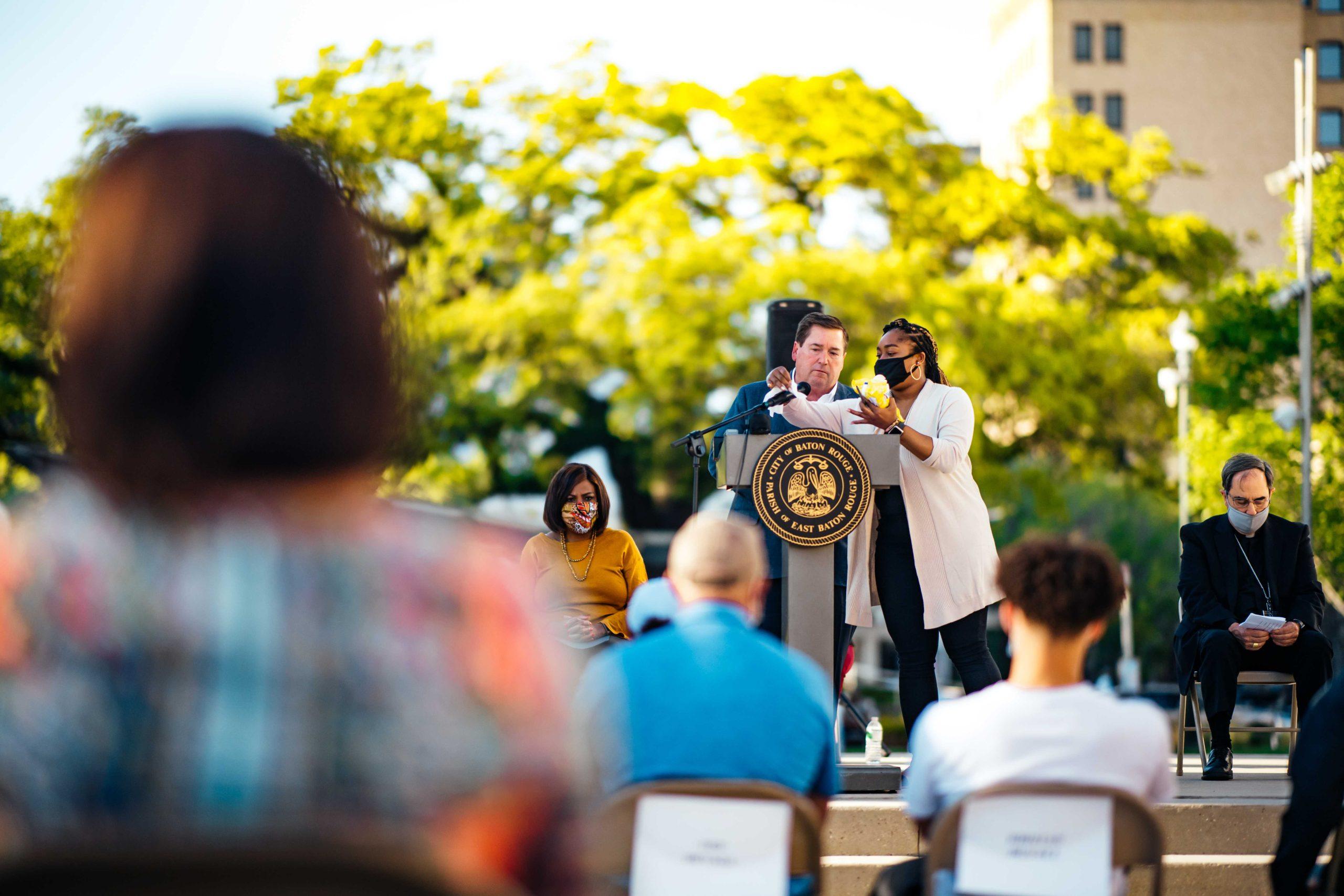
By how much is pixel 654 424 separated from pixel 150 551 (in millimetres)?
16551

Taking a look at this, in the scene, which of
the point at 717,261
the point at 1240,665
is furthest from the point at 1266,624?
the point at 717,261

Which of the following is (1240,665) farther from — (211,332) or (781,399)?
(211,332)

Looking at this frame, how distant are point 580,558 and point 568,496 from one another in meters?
0.29

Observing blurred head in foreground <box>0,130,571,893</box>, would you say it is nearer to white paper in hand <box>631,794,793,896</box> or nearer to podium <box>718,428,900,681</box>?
white paper in hand <box>631,794,793,896</box>

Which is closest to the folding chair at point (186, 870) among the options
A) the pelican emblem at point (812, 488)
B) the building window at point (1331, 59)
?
the pelican emblem at point (812, 488)

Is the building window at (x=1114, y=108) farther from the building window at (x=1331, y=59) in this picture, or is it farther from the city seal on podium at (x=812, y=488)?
the city seal on podium at (x=812, y=488)

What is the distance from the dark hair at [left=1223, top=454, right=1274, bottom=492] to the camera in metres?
5.91

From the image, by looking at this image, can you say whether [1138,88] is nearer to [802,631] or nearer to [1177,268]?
[1177,268]

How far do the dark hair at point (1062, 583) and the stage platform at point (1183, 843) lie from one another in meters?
1.85

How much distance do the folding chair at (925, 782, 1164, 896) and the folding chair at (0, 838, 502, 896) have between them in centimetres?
203

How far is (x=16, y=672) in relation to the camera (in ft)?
3.51

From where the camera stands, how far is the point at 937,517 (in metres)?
5.08

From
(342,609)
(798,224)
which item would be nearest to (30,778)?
(342,609)

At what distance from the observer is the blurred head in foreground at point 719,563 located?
3.04 m
